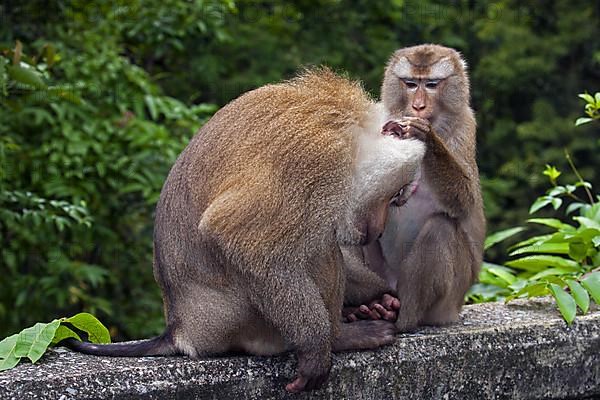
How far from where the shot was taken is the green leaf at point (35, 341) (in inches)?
123

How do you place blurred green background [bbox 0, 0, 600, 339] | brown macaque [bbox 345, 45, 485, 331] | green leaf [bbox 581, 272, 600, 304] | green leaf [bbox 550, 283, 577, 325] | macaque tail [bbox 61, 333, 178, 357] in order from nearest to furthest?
macaque tail [bbox 61, 333, 178, 357], green leaf [bbox 550, 283, 577, 325], green leaf [bbox 581, 272, 600, 304], brown macaque [bbox 345, 45, 485, 331], blurred green background [bbox 0, 0, 600, 339]


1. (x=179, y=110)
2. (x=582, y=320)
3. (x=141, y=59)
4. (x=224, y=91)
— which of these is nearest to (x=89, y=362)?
(x=582, y=320)

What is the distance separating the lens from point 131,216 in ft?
20.6

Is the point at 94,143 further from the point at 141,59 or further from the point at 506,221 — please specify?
the point at 506,221

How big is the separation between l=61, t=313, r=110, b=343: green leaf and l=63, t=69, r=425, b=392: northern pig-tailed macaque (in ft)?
0.44

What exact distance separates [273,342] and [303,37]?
21.0ft

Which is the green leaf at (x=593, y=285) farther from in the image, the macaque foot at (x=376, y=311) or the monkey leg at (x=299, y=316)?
the monkey leg at (x=299, y=316)

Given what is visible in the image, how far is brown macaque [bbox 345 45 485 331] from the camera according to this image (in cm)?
384

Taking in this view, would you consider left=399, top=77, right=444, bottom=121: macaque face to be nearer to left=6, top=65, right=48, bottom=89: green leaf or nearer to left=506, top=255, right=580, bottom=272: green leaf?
left=506, top=255, right=580, bottom=272: green leaf

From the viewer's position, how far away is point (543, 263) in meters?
4.59

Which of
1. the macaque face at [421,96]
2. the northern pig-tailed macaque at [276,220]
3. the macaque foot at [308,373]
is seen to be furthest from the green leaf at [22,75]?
the macaque foot at [308,373]

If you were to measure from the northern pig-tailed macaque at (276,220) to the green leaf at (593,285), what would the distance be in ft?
2.76

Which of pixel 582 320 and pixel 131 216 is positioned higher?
pixel 582 320

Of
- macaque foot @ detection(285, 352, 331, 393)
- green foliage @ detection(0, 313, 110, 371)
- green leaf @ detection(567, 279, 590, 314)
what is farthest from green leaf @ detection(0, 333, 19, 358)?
green leaf @ detection(567, 279, 590, 314)
